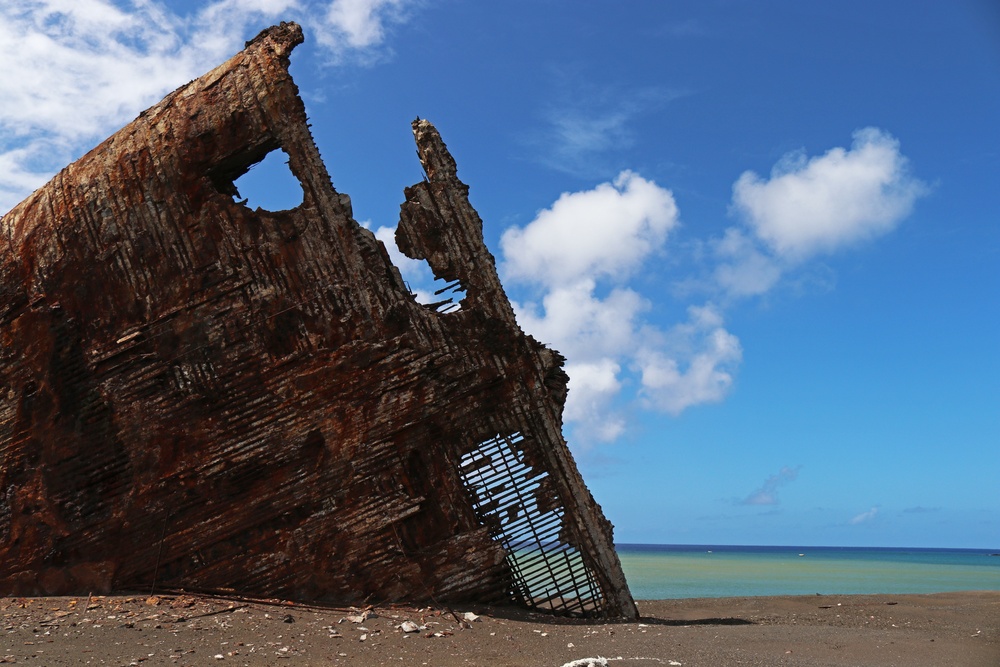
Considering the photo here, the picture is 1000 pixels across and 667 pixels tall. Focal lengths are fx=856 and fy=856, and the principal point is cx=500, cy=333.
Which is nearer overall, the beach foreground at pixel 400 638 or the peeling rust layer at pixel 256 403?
the beach foreground at pixel 400 638

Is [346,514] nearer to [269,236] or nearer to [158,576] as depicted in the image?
[158,576]

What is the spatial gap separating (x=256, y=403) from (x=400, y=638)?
273 cm

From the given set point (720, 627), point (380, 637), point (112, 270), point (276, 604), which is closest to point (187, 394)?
point (112, 270)

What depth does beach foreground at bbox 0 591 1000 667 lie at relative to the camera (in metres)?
6.22

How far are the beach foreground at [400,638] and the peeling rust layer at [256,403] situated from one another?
49 cm

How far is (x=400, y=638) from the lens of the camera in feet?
22.8

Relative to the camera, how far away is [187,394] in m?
8.35

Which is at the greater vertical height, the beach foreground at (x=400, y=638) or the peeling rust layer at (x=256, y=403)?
the peeling rust layer at (x=256, y=403)

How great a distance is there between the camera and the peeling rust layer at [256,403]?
8.20m

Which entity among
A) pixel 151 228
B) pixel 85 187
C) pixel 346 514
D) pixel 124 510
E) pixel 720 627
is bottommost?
pixel 720 627

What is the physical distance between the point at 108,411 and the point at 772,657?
647 cm

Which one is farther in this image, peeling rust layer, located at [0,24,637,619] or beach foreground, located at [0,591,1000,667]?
peeling rust layer, located at [0,24,637,619]

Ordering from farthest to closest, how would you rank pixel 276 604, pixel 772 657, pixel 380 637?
pixel 276 604 → pixel 380 637 → pixel 772 657

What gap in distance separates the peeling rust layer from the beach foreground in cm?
49
